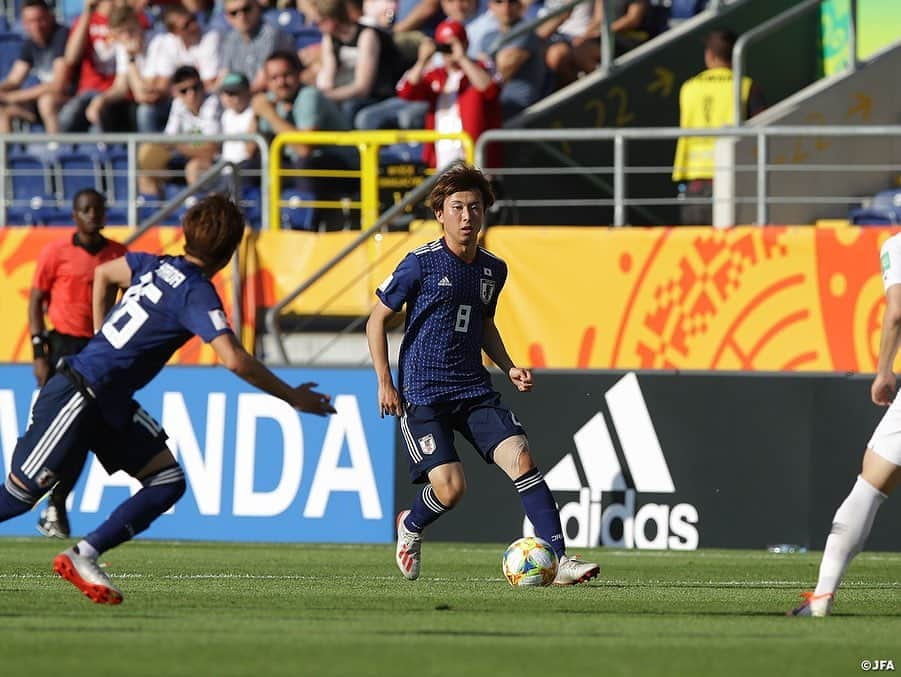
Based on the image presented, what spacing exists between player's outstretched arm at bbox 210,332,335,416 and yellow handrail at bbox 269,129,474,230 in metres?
8.66

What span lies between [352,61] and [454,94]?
1699 mm

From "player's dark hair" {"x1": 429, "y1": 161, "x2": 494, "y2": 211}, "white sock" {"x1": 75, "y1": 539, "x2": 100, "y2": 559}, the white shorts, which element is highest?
"player's dark hair" {"x1": 429, "y1": 161, "x2": 494, "y2": 211}

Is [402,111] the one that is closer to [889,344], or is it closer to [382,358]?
[382,358]

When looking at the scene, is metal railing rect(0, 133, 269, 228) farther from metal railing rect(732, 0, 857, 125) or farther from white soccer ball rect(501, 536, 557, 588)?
white soccer ball rect(501, 536, 557, 588)

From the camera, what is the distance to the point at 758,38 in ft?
58.3

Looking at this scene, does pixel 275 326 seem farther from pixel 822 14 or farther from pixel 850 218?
pixel 822 14

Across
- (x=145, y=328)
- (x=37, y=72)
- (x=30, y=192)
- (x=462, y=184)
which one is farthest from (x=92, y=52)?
(x=145, y=328)

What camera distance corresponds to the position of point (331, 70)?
19094 mm

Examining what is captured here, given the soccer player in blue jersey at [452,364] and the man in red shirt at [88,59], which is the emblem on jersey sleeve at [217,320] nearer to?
the soccer player in blue jersey at [452,364]

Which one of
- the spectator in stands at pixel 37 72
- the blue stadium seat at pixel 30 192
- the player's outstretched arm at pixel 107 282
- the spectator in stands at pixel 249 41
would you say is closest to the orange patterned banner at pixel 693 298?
the spectator in stands at pixel 249 41

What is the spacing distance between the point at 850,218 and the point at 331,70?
5.24m

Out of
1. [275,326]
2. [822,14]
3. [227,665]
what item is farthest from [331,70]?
[227,665]

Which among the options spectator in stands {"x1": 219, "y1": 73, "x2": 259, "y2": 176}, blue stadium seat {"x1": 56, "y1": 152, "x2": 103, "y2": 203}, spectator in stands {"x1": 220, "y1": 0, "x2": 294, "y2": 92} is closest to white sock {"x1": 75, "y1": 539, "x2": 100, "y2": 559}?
spectator in stands {"x1": 219, "y1": 73, "x2": 259, "y2": 176}

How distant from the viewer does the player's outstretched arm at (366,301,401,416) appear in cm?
1031
